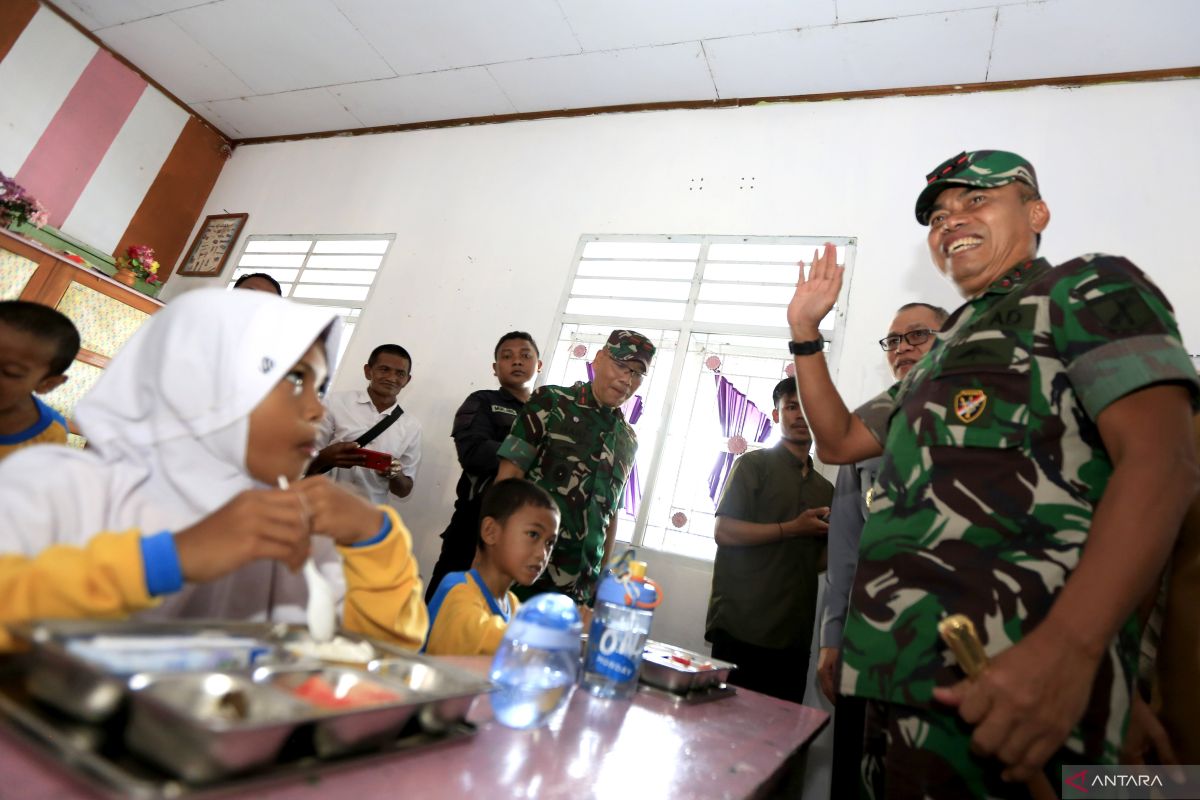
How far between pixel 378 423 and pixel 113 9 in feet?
11.7

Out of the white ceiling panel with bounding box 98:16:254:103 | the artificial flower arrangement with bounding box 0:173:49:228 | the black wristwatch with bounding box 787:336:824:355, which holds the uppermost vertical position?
the white ceiling panel with bounding box 98:16:254:103

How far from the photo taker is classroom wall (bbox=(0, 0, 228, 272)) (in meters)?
4.02

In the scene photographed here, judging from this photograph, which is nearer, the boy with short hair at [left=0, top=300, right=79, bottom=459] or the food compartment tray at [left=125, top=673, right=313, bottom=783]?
the food compartment tray at [left=125, top=673, right=313, bottom=783]

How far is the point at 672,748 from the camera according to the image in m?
0.84

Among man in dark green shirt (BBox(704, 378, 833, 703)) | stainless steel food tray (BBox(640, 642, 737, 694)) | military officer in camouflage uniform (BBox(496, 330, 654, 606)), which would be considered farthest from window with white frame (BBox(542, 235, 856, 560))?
stainless steel food tray (BBox(640, 642, 737, 694))

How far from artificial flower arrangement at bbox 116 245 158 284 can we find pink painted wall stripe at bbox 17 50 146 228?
40 cm

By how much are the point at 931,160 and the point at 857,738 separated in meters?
2.61

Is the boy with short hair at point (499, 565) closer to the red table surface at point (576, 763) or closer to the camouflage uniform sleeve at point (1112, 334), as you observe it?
the red table surface at point (576, 763)

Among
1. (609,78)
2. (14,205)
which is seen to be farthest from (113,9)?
(609,78)

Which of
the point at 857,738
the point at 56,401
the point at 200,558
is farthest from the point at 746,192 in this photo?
the point at 56,401

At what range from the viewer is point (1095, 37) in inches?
106

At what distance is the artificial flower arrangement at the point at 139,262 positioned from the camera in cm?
446

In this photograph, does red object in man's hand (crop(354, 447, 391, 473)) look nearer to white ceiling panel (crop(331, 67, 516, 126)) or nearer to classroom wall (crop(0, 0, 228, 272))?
white ceiling panel (crop(331, 67, 516, 126))

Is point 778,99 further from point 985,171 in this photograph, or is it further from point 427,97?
point 985,171
